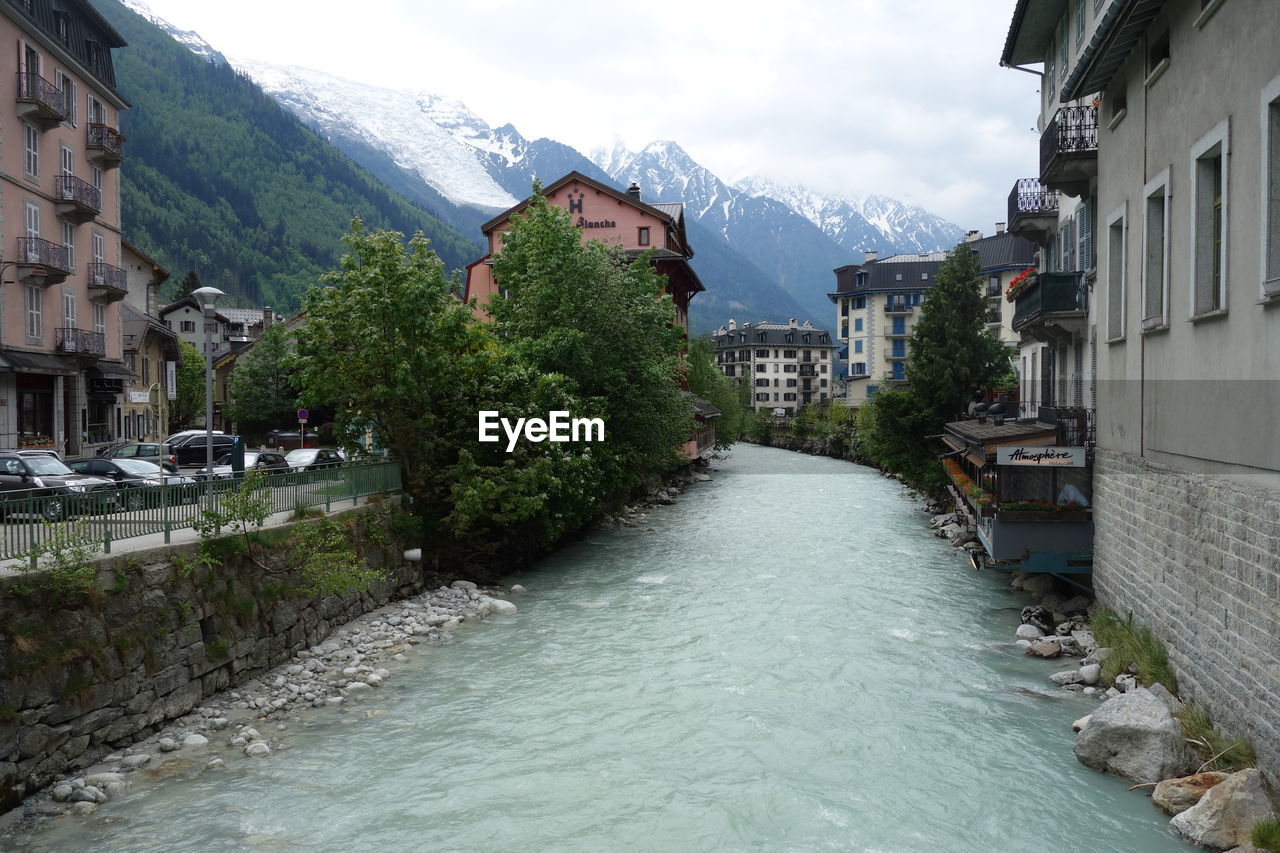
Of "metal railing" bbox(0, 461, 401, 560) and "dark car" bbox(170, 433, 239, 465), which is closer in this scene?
"metal railing" bbox(0, 461, 401, 560)

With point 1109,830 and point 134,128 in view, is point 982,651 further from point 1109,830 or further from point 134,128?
point 134,128

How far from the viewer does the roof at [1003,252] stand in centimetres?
7430

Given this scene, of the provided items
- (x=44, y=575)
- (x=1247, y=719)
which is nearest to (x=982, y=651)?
(x=1247, y=719)

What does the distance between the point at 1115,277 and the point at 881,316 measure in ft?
251

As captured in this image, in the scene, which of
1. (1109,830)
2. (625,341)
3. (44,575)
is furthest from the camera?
(625,341)

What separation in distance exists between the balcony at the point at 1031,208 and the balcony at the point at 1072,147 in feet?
15.9

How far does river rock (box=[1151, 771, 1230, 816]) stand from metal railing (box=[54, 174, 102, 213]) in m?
39.2

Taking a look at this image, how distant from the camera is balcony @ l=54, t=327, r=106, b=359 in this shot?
36125 mm

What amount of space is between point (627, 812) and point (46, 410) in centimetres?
3468

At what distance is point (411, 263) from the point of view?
76.2ft

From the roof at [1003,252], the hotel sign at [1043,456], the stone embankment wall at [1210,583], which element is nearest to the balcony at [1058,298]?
the hotel sign at [1043,456]

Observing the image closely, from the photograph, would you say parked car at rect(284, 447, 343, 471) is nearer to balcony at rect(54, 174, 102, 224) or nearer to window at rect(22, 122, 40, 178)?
balcony at rect(54, 174, 102, 224)

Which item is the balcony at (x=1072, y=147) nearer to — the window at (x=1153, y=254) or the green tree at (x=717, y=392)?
the window at (x=1153, y=254)

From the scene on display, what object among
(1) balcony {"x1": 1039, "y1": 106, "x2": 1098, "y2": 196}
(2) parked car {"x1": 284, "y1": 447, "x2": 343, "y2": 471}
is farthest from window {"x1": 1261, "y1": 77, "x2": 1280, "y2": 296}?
(2) parked car {"x1": 284, "y1": 447, "x2": 343, "y2": 471}
